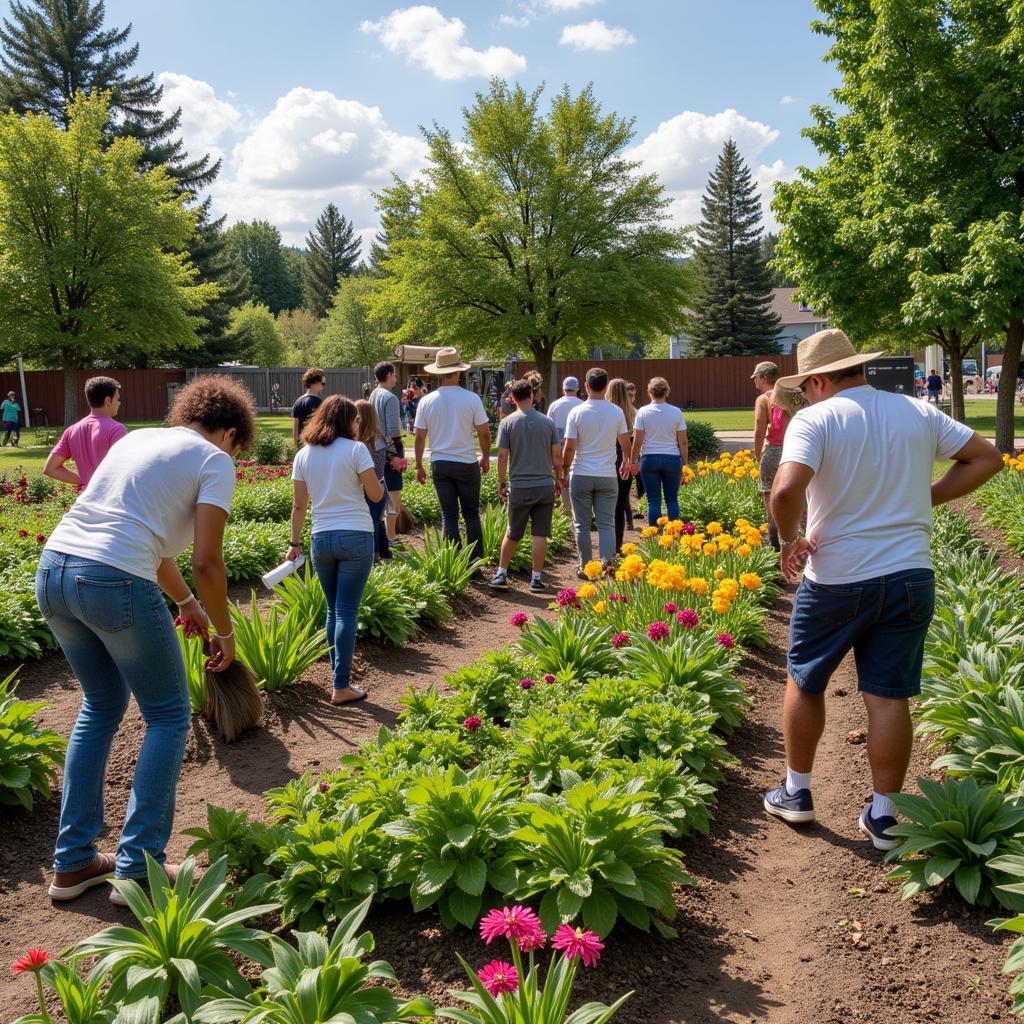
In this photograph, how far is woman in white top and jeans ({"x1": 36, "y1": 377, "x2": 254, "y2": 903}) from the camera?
10.6ft

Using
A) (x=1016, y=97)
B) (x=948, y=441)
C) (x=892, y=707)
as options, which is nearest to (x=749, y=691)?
(x=892, y=707)

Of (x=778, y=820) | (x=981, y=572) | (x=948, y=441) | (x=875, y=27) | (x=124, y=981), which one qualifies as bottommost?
(x=778, y=820)

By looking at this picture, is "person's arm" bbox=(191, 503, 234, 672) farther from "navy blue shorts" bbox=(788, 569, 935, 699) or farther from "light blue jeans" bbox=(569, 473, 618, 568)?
"light blue jeans" bbox=(569, 473, 618, 568)

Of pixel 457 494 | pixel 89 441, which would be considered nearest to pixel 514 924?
pixel 89 441

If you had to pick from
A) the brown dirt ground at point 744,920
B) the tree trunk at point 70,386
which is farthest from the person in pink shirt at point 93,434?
the tree trunk at point 70,386

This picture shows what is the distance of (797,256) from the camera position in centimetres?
1958

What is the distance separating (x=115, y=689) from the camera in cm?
346

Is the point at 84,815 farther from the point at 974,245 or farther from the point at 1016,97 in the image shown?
the point at 1016,97

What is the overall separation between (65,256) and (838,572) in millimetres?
29417

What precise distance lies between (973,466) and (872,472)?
45 centimetres

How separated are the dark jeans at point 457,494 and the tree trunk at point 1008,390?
1293cm

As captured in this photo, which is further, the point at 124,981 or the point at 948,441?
the point at 948,441

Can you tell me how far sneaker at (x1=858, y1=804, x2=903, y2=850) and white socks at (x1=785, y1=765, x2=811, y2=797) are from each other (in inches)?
10.6

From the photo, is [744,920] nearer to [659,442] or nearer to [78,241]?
[659,442]
